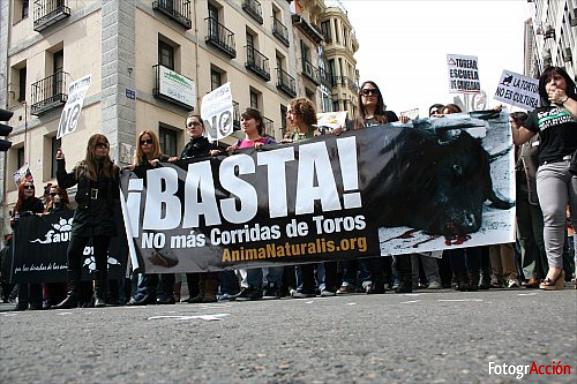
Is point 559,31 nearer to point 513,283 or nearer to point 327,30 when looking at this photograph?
point 327,30

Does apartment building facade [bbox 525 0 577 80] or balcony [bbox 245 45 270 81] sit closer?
apartment building facade [bbox 525 0 577 80]

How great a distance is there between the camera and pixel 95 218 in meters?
5.29

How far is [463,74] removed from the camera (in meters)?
9.49

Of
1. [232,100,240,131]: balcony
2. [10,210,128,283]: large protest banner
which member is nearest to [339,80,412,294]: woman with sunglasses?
[10,210,128,283]: large protest banner

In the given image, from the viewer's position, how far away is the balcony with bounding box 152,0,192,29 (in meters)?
16.3

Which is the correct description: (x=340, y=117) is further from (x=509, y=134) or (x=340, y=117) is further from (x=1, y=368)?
(x=1, y=368)

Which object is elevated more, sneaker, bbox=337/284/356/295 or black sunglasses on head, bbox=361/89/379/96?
black sunglasses on head, bbox=361/89/379/96

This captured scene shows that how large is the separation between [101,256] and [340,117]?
9213 mm

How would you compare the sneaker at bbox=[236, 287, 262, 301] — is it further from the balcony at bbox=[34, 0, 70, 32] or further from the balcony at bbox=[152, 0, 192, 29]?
the balcony at bbox=[34, 0, 70, 32]

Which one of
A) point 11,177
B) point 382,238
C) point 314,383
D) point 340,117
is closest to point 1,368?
point 314,383

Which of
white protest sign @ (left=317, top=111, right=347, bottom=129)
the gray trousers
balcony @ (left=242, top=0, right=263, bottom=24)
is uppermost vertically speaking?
balcony @ (left=242, top=0, right=263, bottom=24)

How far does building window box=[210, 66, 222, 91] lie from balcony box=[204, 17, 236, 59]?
0.79m

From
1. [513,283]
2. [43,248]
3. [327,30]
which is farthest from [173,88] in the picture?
[327,30]

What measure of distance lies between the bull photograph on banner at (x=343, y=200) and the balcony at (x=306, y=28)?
75.2ft
